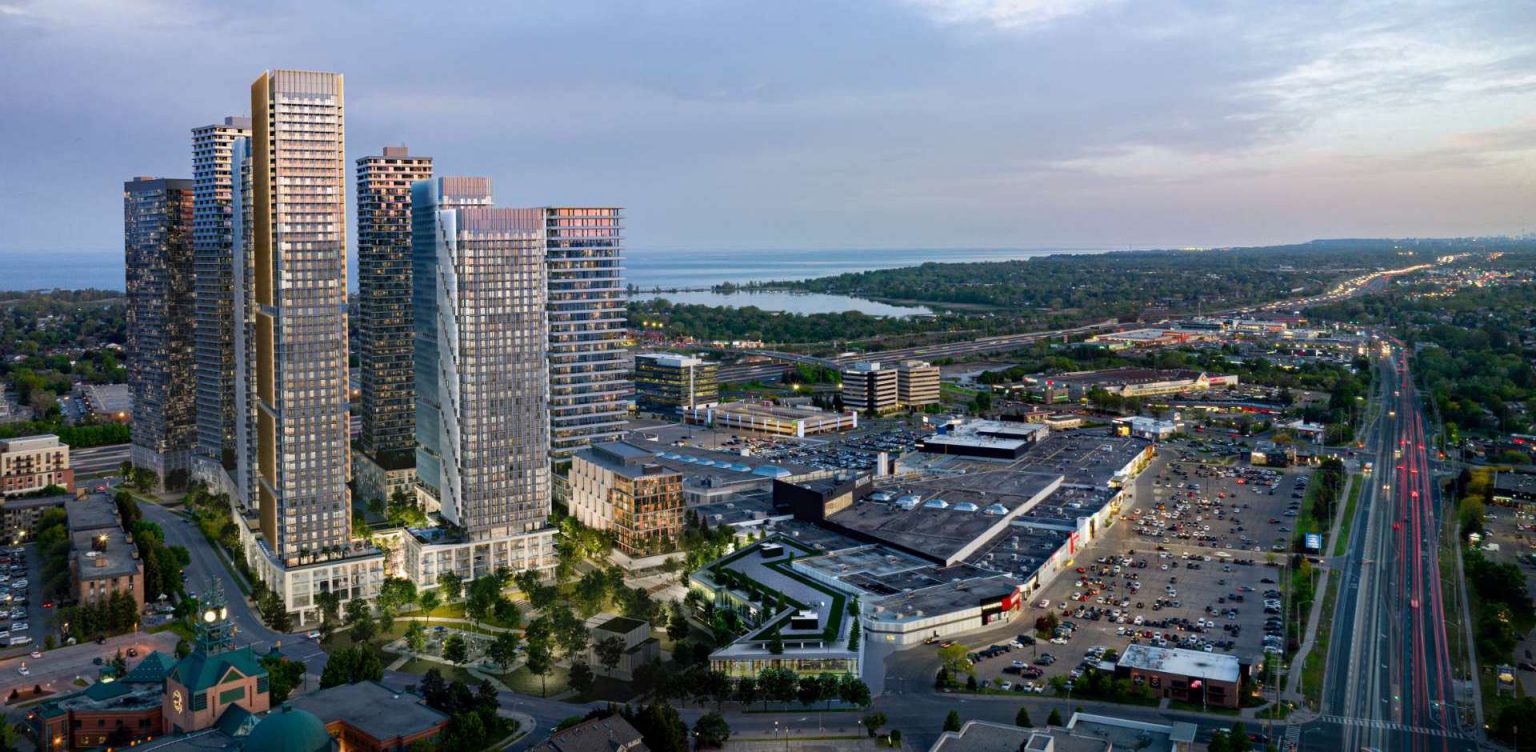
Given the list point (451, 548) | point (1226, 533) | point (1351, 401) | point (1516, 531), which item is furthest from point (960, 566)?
point (1351, 401)

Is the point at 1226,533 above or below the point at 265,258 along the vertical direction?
below

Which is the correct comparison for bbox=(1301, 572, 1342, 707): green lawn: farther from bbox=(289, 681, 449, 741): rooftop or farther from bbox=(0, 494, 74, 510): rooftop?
bbox=(0, 494, 74, 510): rooftop

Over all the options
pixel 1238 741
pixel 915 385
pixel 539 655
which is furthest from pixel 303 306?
pixel 915 385

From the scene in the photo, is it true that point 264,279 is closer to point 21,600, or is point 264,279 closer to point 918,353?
point 21,600

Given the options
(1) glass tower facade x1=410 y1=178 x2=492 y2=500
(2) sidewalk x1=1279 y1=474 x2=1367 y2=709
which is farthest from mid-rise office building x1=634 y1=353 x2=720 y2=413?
(2) sidewalk x1=1279 y1=474 x2=1367 y2=709

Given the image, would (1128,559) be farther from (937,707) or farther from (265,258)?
(265,258)

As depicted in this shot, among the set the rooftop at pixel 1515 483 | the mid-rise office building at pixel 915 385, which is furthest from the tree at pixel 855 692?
the mid-rise office building at pixel 915 385

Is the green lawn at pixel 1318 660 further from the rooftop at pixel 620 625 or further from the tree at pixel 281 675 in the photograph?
the tree at pixel 281 675
